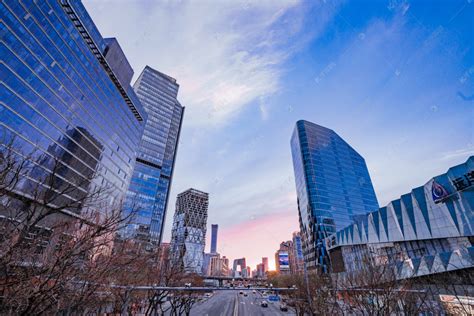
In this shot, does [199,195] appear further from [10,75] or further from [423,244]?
[423,244]

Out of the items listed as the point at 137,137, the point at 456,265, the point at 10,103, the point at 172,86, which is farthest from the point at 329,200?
the point at 172,86

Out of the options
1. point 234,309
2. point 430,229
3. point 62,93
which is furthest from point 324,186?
point 62,93

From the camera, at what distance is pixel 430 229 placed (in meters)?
27.5

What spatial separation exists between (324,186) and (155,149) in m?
89.8

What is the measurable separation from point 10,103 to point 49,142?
9.21 m

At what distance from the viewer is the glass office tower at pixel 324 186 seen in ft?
257

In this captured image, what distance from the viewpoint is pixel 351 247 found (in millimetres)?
48812

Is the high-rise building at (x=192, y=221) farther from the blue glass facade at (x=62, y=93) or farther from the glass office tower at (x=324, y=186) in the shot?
the blue glass facade at (x=62, y=93)

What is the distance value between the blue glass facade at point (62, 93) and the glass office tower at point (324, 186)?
6793 cm

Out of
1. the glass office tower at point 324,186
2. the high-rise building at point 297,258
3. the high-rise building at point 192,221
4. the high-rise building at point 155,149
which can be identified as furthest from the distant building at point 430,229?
the high-rise building at point 192,221

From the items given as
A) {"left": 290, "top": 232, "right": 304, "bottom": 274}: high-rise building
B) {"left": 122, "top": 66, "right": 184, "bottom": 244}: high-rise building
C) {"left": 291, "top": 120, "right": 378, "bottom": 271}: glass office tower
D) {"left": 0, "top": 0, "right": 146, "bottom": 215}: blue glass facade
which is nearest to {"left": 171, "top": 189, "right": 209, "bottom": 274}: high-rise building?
{"left": 122, "top": 66, "right": 184, "bottom": 244}: high-rise building

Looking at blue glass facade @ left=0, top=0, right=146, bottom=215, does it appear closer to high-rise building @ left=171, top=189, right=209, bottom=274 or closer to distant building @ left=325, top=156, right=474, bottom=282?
distant building @ left=325, top=156, right=474, bottom=282

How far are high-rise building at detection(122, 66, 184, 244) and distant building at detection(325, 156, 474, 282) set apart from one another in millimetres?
85641

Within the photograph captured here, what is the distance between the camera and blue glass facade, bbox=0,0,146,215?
113ft
